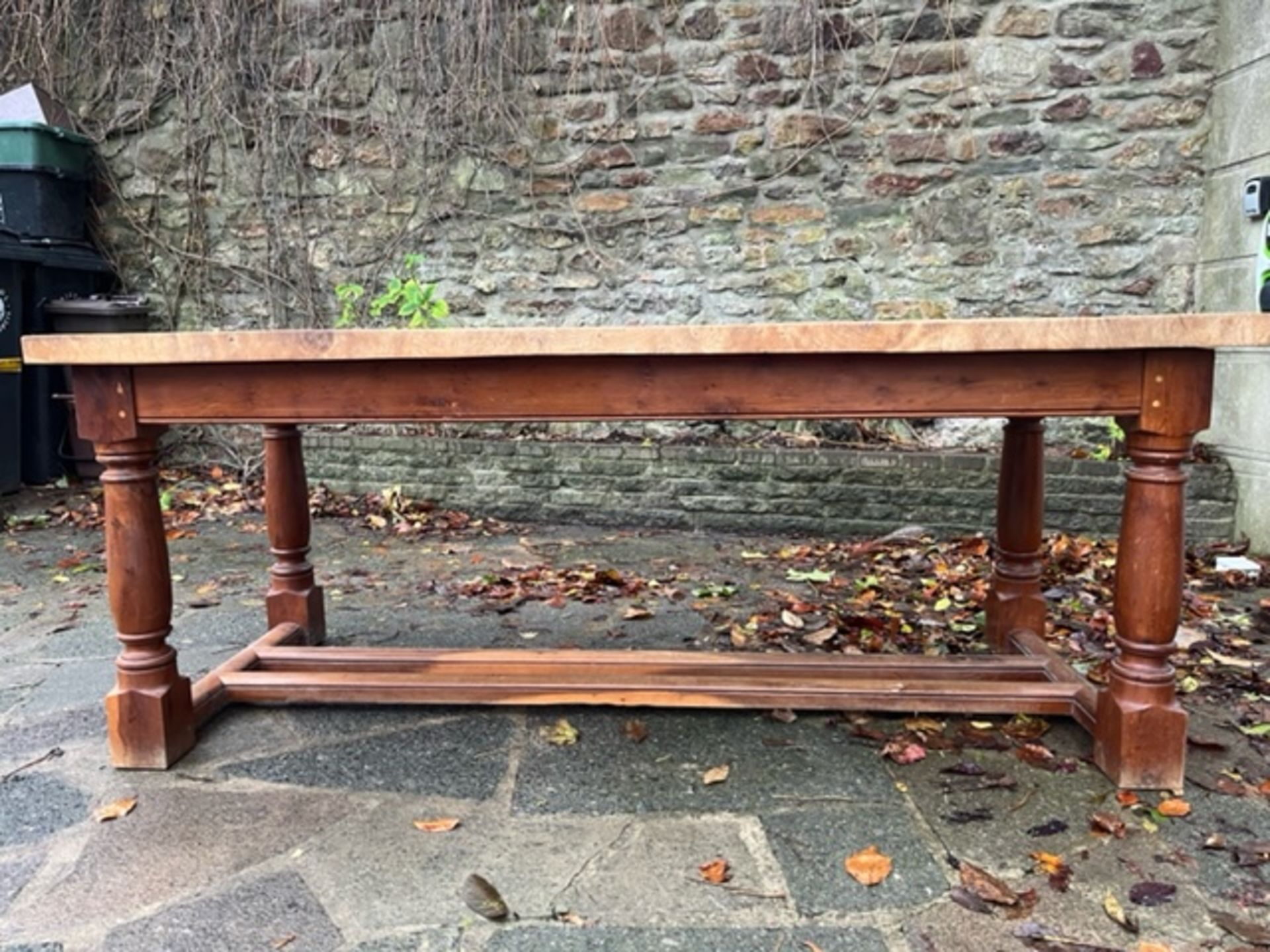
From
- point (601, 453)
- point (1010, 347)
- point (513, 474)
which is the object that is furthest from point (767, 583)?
point (1010, 347)

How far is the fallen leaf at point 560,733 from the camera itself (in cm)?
189

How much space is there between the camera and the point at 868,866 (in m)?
1.43

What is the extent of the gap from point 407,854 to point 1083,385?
4.74 feet

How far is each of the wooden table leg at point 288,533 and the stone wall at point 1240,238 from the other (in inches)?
141

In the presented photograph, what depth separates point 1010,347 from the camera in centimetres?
153

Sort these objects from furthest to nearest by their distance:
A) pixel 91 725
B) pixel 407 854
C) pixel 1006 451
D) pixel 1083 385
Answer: pixel 1006 451 < pixel 91 725 < pixel 1083 385 < pixel 407 854

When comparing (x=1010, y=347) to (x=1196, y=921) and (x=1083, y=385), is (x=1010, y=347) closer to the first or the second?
(x=1083, y=385)

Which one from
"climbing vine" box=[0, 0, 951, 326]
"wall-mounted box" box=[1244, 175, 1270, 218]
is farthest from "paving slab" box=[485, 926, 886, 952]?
"climbing vine" box=[0, 0, 951, 326]

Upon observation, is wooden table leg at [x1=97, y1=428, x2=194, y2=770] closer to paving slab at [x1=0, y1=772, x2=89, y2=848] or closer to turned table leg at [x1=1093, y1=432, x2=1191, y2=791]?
paving slab at [x1=0, y1=772, x2=89, y2=848]

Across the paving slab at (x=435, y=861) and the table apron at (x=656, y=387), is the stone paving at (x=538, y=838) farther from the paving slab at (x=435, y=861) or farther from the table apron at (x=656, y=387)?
the table apron at (x=656, y=387)

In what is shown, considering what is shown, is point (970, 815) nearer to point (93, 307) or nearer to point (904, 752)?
point (904, 752)

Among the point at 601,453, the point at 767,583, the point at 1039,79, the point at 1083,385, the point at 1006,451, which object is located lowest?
the point at 767,583

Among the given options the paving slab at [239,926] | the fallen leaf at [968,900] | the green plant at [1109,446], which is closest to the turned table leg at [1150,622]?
the fallen leaf at [968,900]

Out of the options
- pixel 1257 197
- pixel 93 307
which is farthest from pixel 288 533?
pixel 1257 197
